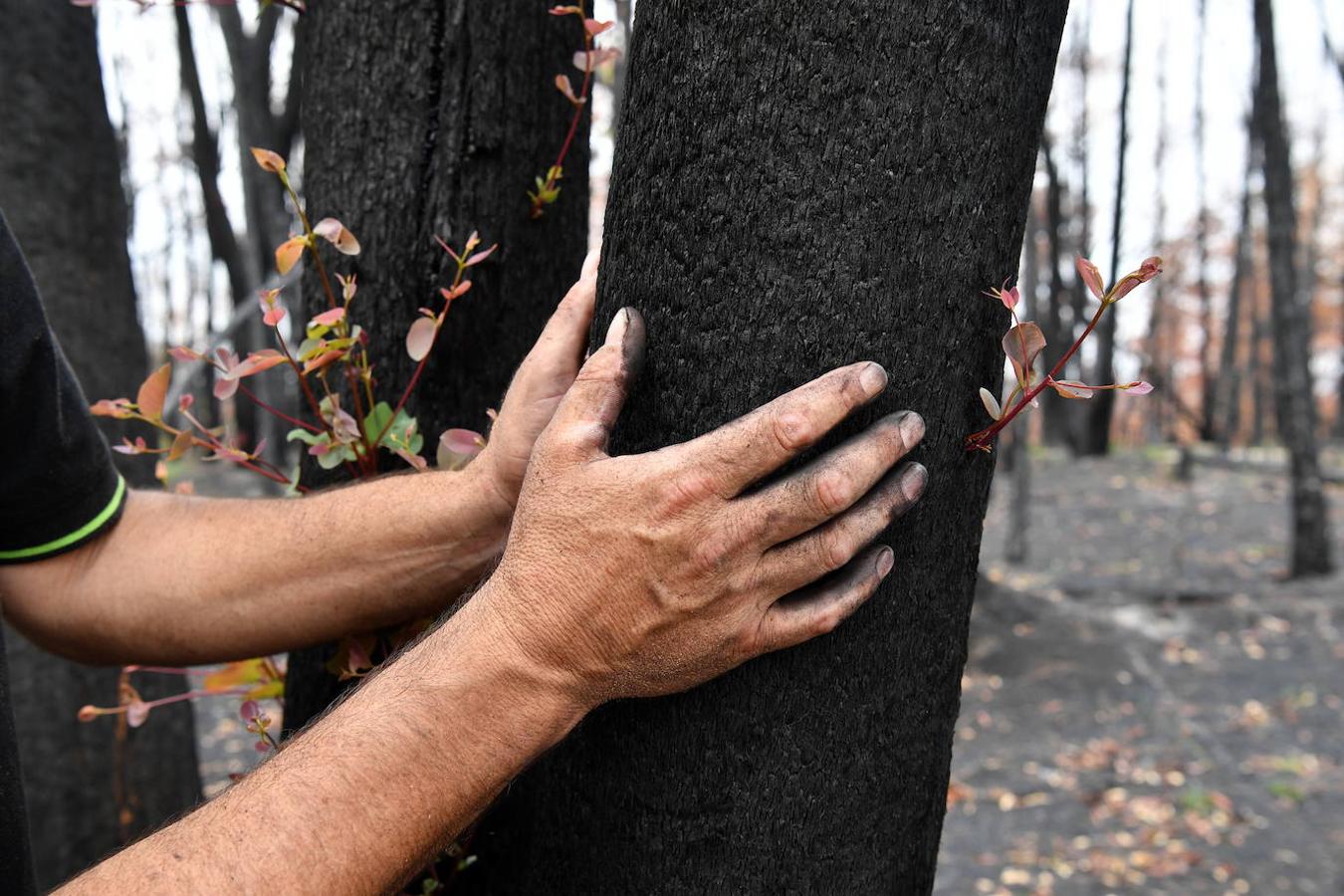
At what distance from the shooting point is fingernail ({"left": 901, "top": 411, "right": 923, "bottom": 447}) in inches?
42.8

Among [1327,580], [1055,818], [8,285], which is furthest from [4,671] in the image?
[1327,580]

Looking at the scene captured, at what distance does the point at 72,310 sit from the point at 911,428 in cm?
350

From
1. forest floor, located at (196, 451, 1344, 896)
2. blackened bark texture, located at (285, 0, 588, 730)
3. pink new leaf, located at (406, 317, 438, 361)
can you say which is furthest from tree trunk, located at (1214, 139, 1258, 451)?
pink new leaf, located at (406, 317, 438, 361)

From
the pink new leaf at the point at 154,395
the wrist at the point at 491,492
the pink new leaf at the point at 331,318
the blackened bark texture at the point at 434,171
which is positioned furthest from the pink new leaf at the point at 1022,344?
the pink new leaf at the point at 154,395

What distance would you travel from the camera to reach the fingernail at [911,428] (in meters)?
1.09

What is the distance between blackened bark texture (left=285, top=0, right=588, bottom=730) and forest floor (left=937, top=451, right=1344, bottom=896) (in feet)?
13.4

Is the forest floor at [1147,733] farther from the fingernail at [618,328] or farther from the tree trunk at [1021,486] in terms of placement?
the fingernail at [618,328]

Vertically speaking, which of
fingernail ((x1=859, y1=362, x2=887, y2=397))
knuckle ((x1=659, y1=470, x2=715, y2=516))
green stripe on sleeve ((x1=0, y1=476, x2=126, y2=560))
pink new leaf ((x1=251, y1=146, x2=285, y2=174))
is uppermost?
→ pink new leaf ((x1=251, y1=146, x2=285, y2=174))

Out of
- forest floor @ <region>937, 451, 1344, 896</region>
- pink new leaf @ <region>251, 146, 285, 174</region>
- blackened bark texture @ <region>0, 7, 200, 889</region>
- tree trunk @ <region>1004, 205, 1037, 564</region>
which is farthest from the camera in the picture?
tree trunk @ <region>1004, 205, 1037, 564</region>

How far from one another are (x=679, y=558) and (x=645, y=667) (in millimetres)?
146

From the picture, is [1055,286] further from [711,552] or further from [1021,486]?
[711,552]

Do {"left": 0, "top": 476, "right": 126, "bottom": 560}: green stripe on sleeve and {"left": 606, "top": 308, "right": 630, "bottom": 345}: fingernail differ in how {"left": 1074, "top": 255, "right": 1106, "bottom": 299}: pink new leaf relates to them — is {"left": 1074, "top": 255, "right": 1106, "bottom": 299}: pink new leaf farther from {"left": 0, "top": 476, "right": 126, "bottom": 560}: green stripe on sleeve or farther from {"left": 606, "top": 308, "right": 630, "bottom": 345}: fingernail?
{"left": 0, "top": 476, "right": 126, "bottom": 560}: green stripe on sleeve

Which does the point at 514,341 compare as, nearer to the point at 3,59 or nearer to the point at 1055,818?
the point at 3,59

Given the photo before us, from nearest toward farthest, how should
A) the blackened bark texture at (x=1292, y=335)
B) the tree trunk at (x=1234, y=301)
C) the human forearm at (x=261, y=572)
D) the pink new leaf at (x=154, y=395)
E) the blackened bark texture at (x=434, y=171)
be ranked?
the pink new leaf at (x=154, y=395) → the human forearm at (x=261, y=572) → the blackened bark texture at (x=434, y=171) → the blackened bark texture at (x=1292, y=335) → the tree trunk at (x=1234, y=301)
